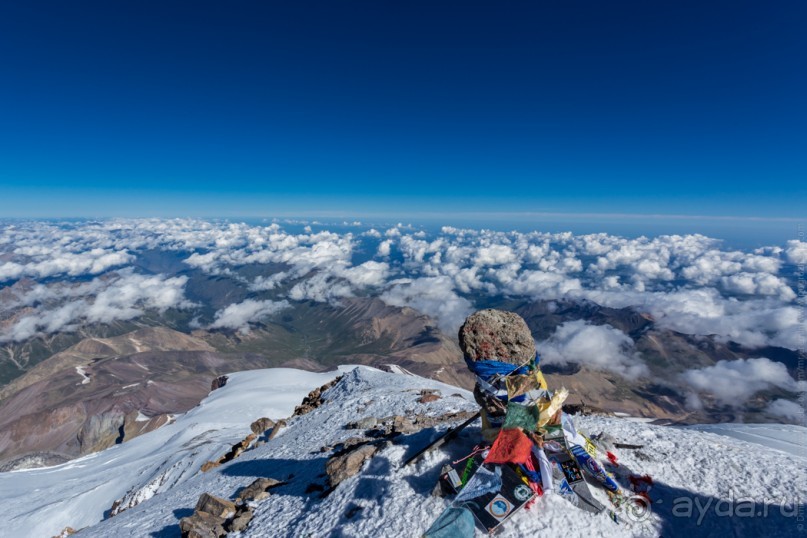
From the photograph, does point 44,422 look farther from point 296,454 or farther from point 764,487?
point 764,487

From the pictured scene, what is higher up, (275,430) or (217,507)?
(217,507)

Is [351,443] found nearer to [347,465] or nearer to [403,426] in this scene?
[403,426]

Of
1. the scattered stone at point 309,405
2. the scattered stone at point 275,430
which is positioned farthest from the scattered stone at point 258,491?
the scattered stone at point 309,405

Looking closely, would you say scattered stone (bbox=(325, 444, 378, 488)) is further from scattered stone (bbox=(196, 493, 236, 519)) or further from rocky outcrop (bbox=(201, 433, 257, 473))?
rocky outcrop (bbox=(201, 433, 257, 473))

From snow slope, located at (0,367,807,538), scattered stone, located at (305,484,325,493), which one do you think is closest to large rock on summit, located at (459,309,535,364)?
snow slope, located at (0,367,807,538)

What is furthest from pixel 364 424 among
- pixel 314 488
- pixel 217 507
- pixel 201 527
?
pixel 201 527
